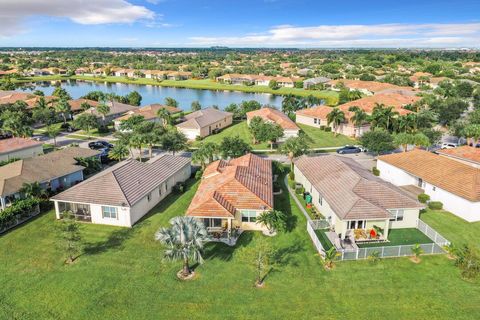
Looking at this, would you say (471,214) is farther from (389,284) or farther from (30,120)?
(30,120)

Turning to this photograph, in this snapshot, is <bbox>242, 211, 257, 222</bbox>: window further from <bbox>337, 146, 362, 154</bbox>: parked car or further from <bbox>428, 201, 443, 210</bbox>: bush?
<bbox>337, 146, 362, 154</bbox>: parked car

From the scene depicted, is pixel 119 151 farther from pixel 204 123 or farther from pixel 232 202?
pixel 204 123

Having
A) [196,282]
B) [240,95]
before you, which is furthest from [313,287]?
[240,95]

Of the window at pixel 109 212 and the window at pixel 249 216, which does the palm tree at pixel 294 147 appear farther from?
the window at pixel 109 212

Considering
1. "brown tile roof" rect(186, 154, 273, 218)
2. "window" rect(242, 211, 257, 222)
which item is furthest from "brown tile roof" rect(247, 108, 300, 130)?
"window" rect(242, 211, 257, 222)

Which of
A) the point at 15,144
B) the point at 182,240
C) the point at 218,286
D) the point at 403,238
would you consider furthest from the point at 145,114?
the point at 403,238
